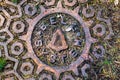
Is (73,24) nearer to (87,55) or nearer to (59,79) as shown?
(87,55)

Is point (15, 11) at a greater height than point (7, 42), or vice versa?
point (15, 11)

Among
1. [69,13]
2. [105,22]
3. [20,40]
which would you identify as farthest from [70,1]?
[20,40]

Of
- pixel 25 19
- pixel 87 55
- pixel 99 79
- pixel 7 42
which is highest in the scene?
pixel 25 19

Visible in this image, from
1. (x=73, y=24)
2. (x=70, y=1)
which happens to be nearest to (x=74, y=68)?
(x=73, y=24)
